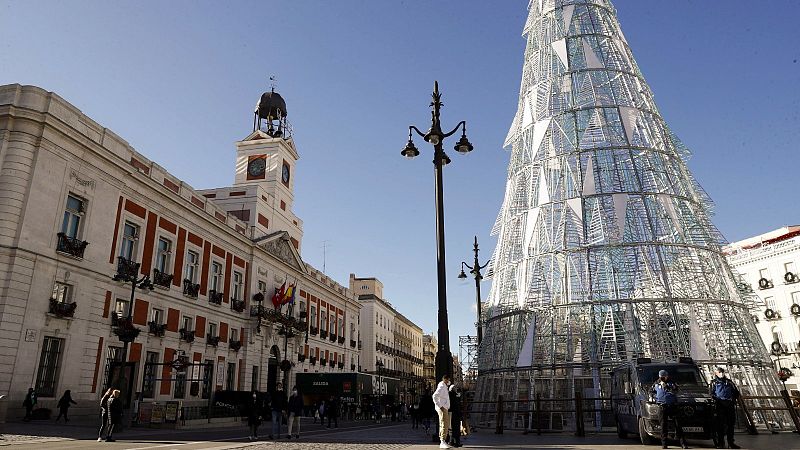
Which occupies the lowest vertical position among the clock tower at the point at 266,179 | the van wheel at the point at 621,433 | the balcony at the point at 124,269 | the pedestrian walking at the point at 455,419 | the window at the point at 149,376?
the van wheel at the point at 621,433

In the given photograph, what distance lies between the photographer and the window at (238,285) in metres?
39.6

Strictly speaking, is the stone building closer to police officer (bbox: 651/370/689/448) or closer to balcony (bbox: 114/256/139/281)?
balcony (bbox: 114/256/139/281)

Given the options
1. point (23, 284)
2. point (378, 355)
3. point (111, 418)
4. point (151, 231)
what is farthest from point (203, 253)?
point (378, 355)

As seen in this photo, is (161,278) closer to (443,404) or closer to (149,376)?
(149,376)

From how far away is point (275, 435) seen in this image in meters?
19.2

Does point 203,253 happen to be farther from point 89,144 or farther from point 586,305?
point 586,305

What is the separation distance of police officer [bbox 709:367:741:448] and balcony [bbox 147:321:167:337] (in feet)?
85.4

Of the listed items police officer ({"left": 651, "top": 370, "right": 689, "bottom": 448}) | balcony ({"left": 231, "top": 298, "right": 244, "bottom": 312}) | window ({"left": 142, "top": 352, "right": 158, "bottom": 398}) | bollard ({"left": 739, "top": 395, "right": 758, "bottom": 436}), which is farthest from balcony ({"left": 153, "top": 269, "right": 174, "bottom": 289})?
bollard ({"left": 739, "top": 395, "right": 758, "bottom": 436})

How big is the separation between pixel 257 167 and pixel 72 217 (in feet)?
90.7

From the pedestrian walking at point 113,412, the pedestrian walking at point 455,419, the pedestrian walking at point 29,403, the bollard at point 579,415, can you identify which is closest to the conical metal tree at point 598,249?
the bollard at point 579,415

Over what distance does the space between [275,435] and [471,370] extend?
14.9 meters

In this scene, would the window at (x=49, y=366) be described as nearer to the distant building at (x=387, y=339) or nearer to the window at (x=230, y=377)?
the window at (x=230, y=377)

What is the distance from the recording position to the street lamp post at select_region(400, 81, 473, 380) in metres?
13.3

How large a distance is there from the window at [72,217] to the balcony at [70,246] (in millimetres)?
416
